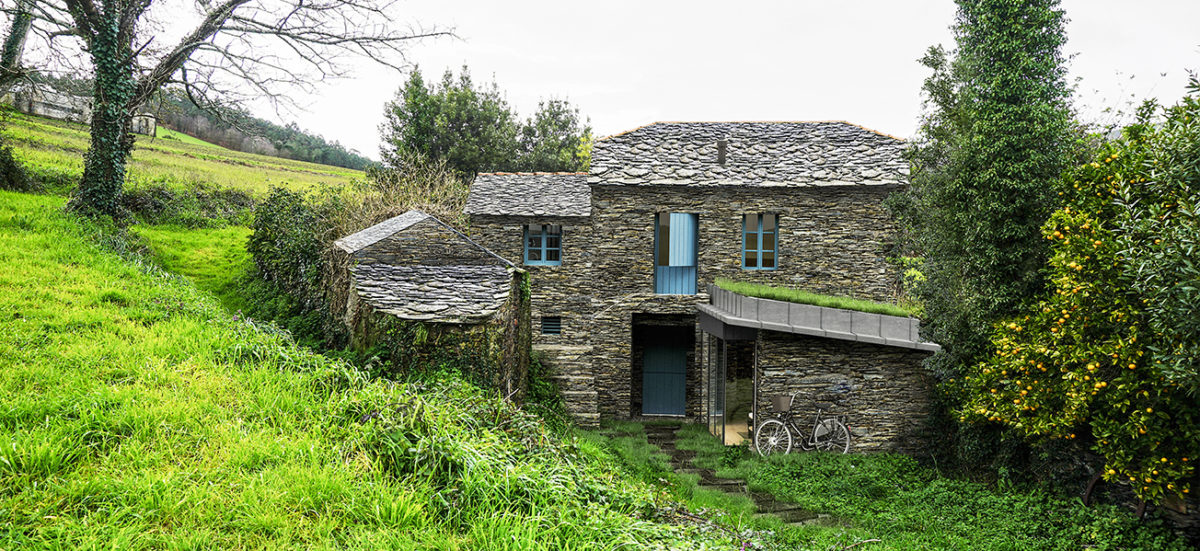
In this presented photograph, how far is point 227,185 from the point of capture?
23641 mm

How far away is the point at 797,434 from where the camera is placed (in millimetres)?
12453

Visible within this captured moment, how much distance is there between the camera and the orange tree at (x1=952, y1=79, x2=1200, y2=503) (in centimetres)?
704

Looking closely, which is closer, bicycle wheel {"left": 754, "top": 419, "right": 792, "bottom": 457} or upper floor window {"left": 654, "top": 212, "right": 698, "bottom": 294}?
bicycle wheel {"left": 754, "top": 419, "right": 792, "bottom": 457}

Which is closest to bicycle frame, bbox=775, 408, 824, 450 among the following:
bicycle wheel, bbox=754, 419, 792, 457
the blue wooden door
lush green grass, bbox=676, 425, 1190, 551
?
bicycle wheel, bbox=754, 419, 792, 457

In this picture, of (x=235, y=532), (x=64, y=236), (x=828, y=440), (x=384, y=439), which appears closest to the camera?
(x=235, y=532)

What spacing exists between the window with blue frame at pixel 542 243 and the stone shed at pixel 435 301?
5718 millimetres

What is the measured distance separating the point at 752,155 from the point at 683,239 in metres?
2.84

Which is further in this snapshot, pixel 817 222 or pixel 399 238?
pixel 817 222

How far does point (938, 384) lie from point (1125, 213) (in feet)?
18.2

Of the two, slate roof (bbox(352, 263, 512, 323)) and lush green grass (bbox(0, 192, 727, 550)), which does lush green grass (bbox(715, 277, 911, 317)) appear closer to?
slate roof (bbox(352, 263, 512, 323))

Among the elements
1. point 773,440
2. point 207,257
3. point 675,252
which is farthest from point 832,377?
point 207,257

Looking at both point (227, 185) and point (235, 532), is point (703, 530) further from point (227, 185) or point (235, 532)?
point (227, 185)

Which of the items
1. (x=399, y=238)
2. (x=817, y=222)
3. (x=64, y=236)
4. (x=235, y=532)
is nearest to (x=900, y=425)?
(x=817, y=222)

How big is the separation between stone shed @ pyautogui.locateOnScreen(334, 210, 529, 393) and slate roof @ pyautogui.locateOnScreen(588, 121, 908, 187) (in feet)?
19.5
